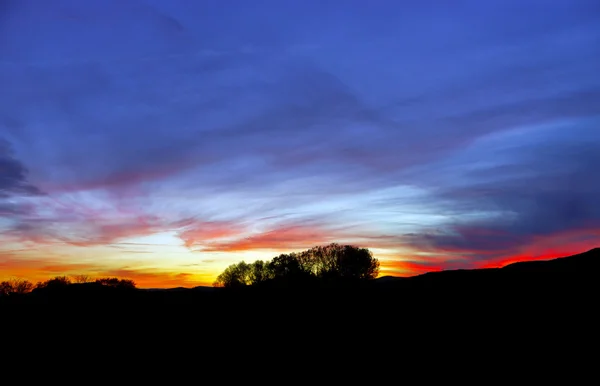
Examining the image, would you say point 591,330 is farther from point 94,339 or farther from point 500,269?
point 94,339

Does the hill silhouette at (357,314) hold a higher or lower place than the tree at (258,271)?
lower

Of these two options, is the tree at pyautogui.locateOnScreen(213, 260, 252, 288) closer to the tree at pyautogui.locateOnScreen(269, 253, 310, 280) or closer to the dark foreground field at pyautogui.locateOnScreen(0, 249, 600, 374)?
the tree at pyautogui.locateOnScreen(269, 253, 310, 280)

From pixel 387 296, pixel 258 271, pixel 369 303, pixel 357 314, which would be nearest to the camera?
pixel 357 314

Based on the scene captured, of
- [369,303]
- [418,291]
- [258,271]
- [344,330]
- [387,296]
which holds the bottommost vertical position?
[344,330]

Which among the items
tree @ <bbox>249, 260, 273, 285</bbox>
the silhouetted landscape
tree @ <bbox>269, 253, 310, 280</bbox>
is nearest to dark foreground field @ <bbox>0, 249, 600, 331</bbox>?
the silhouetted landscape

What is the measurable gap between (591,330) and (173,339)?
14.8 metres

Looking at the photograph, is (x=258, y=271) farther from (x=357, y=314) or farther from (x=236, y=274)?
(x=357, y=314)

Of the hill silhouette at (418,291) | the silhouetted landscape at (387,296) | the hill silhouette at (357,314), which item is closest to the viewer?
the hill silhouette at (357,314)

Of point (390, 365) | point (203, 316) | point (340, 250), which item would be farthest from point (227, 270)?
point (390, 365)

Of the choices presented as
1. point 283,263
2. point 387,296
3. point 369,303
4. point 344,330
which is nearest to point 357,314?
point 369,303

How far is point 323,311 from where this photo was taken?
18.0 metres

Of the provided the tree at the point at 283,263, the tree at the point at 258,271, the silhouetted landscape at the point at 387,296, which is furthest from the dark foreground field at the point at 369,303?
the tree at the point at 258,271

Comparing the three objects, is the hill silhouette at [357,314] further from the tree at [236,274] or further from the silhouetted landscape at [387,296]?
the tree at [236,274]

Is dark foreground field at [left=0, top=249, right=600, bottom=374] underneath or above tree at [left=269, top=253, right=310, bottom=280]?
underneath
